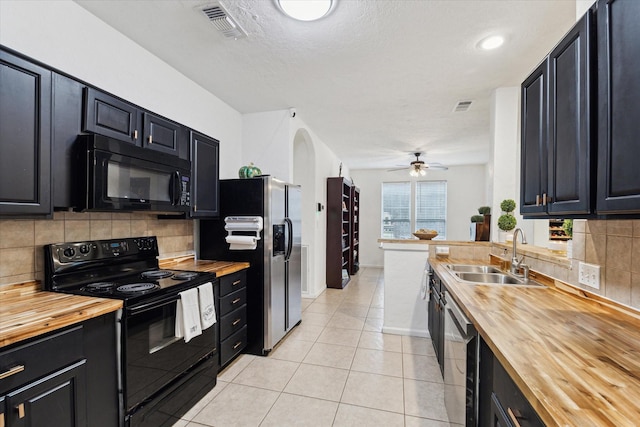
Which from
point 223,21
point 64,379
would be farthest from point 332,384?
point 223,21

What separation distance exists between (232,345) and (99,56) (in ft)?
8.13

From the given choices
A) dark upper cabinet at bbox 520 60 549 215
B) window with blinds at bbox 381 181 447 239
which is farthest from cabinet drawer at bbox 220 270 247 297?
window with blinds at bbox 381 181 447 239

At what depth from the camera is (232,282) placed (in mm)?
2643

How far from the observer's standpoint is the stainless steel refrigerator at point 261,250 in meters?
2.88

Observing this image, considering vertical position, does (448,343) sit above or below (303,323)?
above

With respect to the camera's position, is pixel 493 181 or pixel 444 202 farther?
pixel 444 202

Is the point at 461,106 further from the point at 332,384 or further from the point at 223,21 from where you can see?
the point at 332,384

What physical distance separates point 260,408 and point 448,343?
1.37m

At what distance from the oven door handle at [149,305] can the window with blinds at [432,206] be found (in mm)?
6821

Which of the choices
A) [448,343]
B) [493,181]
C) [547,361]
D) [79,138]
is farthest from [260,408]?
[493,181]

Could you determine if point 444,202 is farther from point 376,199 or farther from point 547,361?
point 547,361

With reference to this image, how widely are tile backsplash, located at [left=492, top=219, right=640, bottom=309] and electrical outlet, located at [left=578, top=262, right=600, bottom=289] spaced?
0.06 feet

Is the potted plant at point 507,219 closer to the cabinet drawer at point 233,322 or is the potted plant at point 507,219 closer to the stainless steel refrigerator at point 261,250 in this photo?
the stainless steel refrigerator at point 261,250

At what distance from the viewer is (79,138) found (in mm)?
1688
